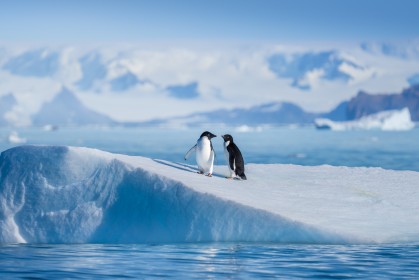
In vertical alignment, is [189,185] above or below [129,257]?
above

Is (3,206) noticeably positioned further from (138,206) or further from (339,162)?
(339,162)

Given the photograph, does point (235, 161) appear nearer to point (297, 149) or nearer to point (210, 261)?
point (210, 261)

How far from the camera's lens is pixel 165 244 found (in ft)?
33.6

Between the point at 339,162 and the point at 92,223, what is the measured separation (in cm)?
3137

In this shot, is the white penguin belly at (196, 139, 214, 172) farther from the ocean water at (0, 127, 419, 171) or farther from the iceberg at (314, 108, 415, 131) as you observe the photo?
the iceberg at (314, 108, 415, 131)

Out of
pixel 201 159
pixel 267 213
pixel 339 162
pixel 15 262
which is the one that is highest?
pixel 339 162

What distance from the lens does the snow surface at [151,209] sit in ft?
33.5

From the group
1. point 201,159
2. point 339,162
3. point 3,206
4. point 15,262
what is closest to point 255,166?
point 201,159

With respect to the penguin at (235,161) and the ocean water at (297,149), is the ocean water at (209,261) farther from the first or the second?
the ocean water at (297,149)

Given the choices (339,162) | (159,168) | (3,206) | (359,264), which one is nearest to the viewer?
(359,264)

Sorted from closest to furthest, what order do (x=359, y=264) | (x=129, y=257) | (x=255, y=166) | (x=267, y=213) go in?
(x=359, y=264), (x=129, y=257), (x=267, y=213), (x=255, y=166)

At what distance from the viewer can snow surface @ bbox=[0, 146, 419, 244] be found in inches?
402

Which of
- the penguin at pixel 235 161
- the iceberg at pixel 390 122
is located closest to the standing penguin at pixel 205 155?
the penguin at pixel 235 161

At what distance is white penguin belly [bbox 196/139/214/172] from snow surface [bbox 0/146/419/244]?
2.01 ft
